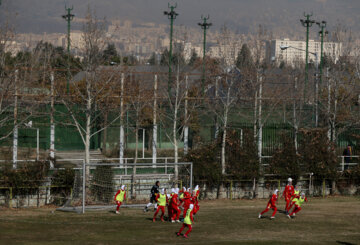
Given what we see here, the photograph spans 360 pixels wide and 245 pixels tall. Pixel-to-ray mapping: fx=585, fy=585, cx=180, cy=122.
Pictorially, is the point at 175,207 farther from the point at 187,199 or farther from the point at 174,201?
the point at 187,199

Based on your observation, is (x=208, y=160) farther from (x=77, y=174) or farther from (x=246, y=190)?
(x=77, y=174)

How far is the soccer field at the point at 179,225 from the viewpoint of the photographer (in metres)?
22.4

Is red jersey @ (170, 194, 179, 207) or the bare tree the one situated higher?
the bare tree

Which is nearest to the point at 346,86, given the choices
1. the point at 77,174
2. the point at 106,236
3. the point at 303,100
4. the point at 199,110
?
the point at 303,100

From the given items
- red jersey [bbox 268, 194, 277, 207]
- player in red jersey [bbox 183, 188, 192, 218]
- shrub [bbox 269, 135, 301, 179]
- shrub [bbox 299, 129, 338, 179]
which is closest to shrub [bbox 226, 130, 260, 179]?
shrub [bbox 269, 135, 301, 179]

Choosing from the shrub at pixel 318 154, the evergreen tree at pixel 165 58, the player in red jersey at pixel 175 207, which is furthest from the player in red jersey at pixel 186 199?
the evergreen tree at pixel 165 58

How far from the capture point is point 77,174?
105ft

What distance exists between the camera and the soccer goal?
3110 cm

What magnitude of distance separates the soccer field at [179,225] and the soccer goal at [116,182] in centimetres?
132

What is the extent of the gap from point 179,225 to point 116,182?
924 centimetres

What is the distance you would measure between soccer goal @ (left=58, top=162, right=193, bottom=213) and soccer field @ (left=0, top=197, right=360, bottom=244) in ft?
4.33

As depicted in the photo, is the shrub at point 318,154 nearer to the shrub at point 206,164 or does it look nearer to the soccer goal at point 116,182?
the shrub at point 206,164

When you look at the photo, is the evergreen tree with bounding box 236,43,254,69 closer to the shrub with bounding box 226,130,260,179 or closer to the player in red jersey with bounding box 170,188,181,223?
the shrub with bounding box 226,130,260,179

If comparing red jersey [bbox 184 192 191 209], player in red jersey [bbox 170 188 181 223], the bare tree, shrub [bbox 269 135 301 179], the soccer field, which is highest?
the bare tree
